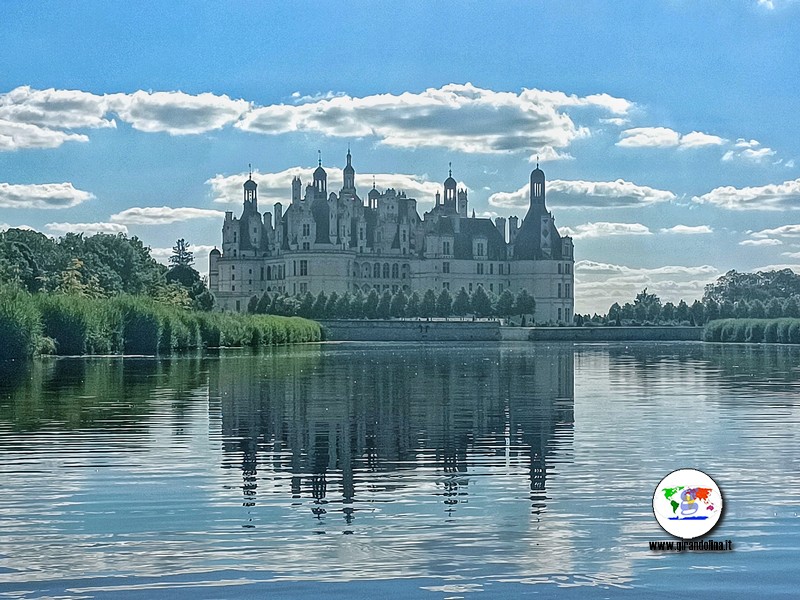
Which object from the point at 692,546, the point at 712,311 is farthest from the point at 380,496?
the point at 712,311

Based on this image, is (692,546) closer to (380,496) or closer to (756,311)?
(380,496)

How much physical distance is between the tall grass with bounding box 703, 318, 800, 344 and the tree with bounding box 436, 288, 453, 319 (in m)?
49.5

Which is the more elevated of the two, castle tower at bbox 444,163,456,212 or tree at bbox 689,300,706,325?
castle tower at bbox 444,163,456,212

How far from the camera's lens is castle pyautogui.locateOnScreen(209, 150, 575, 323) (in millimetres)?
171875

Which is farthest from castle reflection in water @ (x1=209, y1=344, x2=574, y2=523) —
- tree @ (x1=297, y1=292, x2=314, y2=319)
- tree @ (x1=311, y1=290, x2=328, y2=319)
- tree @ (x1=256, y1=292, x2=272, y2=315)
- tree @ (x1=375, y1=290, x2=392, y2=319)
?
tree @ (x1=256, y1=292, x2=272, y2=315)

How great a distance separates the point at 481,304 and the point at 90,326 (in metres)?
114

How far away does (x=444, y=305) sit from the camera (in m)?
154

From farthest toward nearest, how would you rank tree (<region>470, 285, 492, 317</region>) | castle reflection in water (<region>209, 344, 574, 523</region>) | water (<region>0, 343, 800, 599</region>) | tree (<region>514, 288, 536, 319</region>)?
tree (<region>514, 288, 536, 319</region>) → tree (<region>470, 285, 492, 317</region>) → castle reflection in water (<region>209, 344, 574, 523</region>) → water (<region>0, 343, 800, 599</region>)

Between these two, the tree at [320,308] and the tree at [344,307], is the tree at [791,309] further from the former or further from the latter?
the tree at [320,308]

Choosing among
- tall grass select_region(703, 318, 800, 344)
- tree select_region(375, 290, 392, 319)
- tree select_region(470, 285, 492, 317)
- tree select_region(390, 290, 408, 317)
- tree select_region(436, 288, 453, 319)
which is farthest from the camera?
tree select_region(470, 285, 492, 317)

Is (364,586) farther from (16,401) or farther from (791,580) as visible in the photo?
(16,401)

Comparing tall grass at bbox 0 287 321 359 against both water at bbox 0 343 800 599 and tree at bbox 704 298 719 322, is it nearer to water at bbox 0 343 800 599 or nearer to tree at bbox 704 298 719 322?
water at bbox 0 343 800 599

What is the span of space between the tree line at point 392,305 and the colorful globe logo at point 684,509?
131m

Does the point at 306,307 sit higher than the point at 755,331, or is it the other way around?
the point at 306,307
